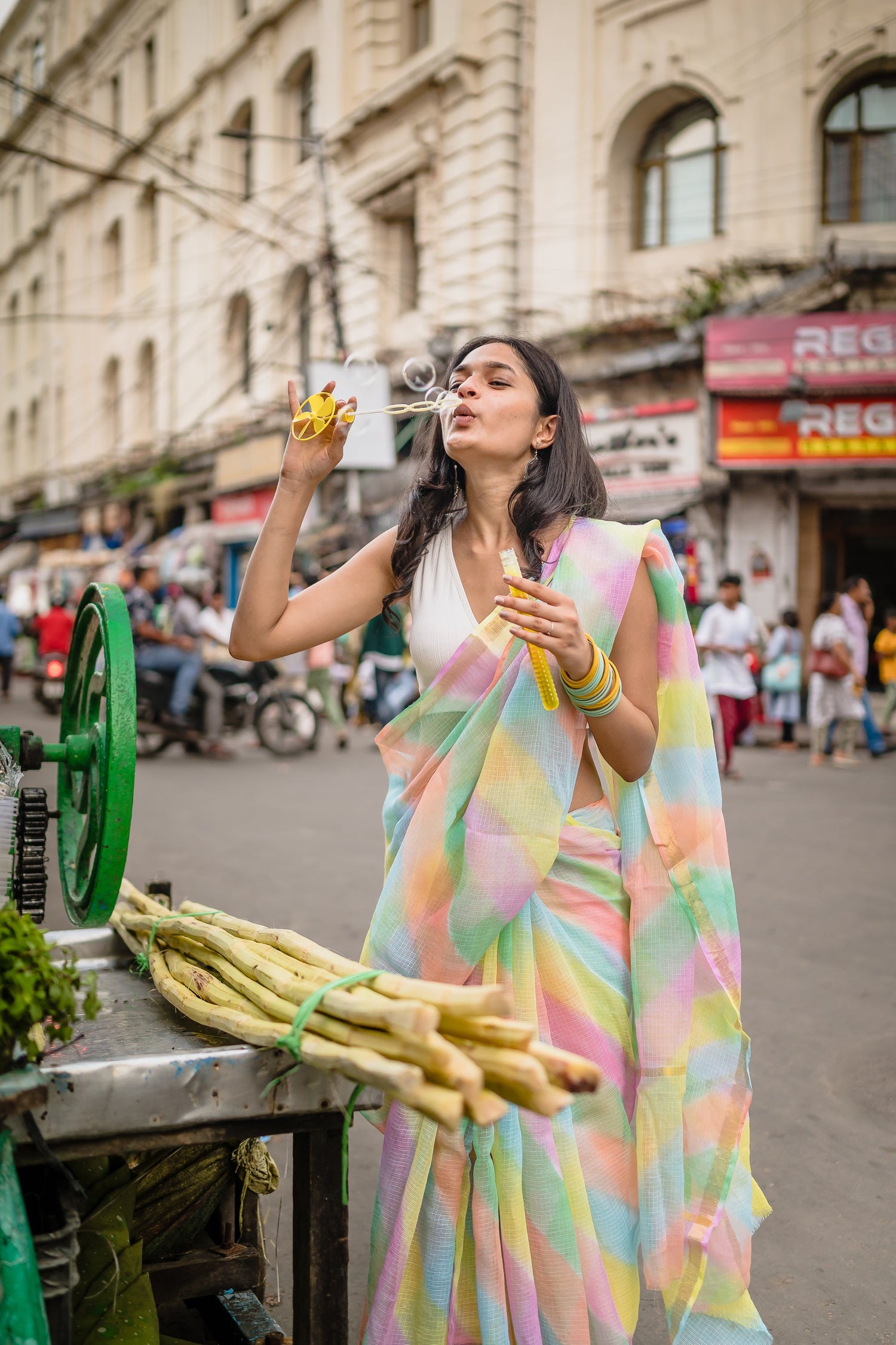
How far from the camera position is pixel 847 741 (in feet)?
35.9

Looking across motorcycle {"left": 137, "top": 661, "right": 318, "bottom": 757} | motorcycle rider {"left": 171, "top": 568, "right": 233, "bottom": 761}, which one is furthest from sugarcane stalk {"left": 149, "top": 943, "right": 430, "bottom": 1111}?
motorcycle {"left": 137, "top": 661, "right": 318, "bottom": 757}

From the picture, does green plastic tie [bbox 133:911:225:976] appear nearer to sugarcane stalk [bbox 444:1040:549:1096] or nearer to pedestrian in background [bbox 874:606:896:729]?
sugarcane stalk [bbox 444:1040:549:1096]

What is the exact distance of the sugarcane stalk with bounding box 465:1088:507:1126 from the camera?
3.76ft

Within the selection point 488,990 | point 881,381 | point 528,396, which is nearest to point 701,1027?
point 488,990

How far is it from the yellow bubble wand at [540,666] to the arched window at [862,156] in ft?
47.4

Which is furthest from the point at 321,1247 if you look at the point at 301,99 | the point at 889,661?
the point at 301,99

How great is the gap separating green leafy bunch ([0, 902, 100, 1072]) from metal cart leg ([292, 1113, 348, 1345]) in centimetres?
39

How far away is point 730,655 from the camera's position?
984 centimetres

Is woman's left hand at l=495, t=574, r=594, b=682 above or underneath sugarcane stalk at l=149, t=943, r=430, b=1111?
above

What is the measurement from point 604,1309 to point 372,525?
16465mm

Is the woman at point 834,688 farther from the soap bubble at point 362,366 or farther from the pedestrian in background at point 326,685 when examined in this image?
the soap bubble at point 362,366

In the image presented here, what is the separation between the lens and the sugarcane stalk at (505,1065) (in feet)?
3.82

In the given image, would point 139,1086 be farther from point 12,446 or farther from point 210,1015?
point 12,446

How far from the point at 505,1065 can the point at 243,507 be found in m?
20.9
